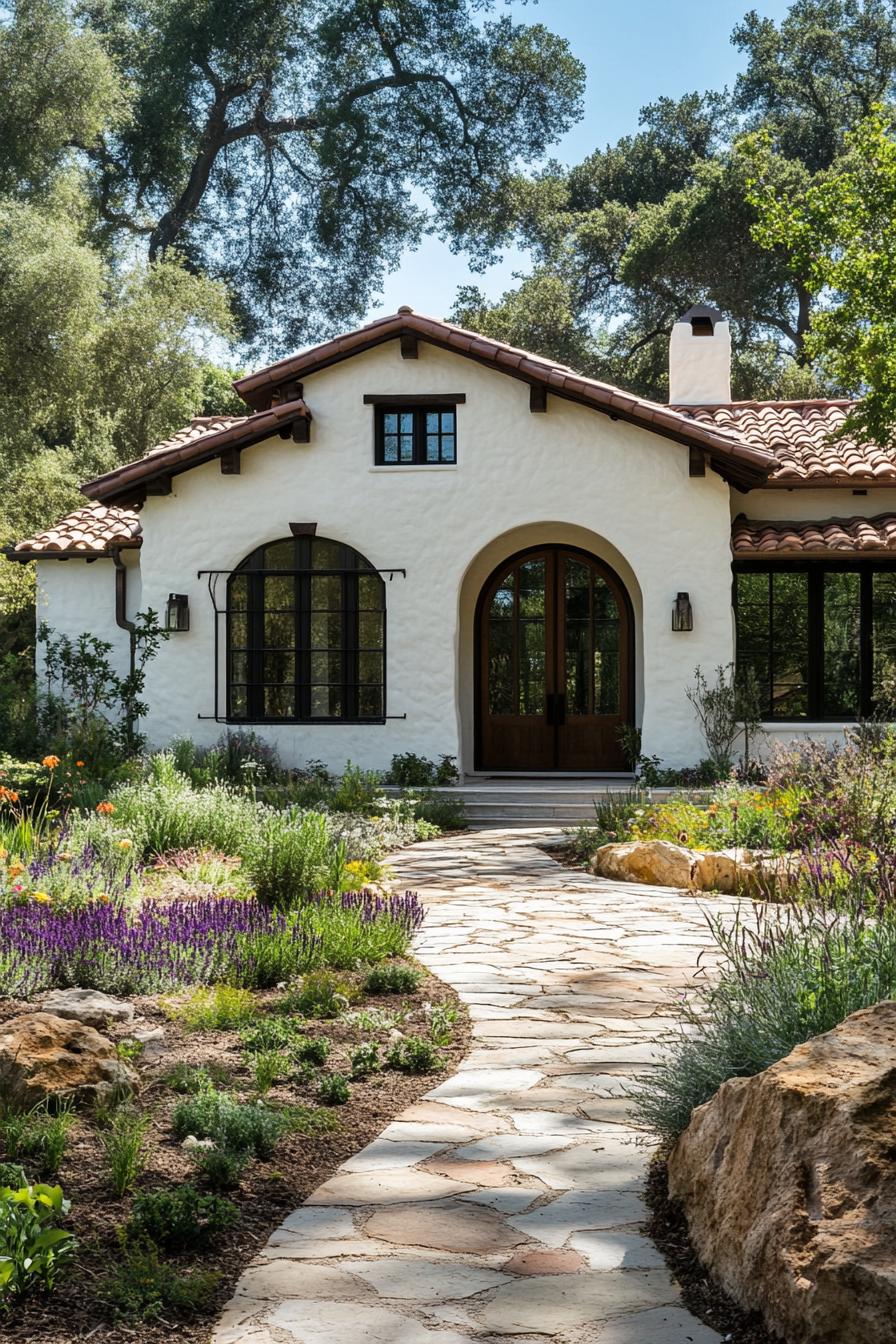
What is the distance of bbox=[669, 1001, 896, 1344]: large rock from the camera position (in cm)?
249

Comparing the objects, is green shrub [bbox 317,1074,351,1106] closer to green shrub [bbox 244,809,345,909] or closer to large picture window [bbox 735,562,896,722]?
green shrub [bbox 244,809,345,909]

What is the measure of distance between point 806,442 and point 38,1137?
1458 cm

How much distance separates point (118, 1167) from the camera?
349 centimetres

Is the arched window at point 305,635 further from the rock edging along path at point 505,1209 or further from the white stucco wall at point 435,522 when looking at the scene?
the rock edging along path at point 505,1209

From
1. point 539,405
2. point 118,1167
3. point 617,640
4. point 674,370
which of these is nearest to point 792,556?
point 617,640

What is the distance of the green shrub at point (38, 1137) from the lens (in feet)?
11.8

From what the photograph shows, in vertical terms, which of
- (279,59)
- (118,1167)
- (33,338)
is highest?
(279,59)

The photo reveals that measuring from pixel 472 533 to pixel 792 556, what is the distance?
12.2 ft

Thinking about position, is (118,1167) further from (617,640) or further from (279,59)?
(279,59)

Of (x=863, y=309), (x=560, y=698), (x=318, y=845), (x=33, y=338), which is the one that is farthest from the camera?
(x=33, y=338)

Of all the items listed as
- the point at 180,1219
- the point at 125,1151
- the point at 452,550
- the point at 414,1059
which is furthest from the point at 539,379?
the point at 180,1219

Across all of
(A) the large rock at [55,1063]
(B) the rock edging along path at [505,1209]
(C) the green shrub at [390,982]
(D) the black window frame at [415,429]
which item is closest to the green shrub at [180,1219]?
(B) the rock edging along path at [505,1209]

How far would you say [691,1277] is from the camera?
310 cm

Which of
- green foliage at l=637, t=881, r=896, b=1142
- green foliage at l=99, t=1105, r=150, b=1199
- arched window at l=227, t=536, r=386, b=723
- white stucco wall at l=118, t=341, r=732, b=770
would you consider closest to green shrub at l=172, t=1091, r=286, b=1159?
green foliage at l=99, t=1105, r=150, b=1199
